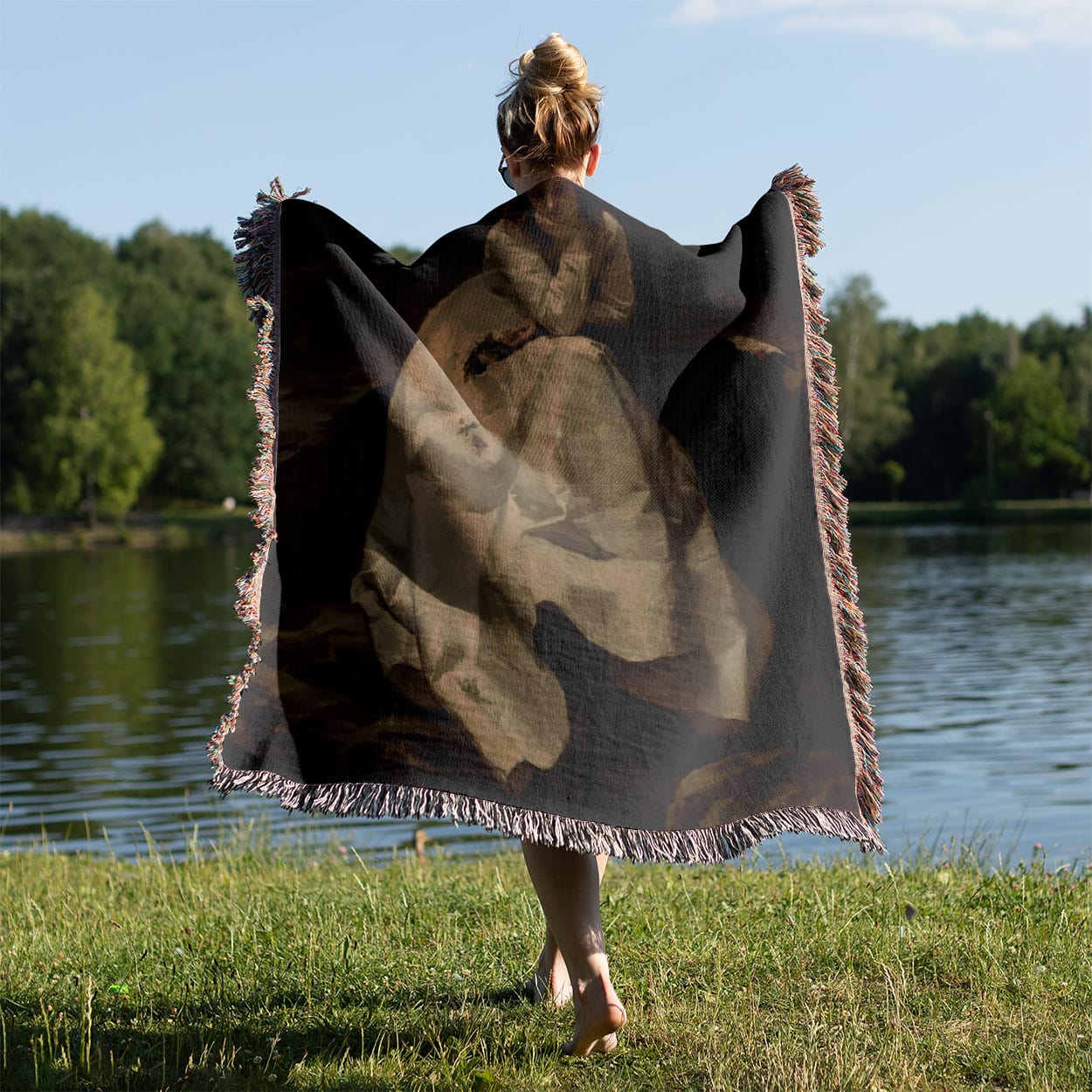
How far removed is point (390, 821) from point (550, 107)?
6414 millimetres

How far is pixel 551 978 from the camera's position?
3105 millimetres

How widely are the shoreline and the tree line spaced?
2.67 ft

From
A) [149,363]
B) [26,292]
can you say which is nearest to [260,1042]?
[149,363]

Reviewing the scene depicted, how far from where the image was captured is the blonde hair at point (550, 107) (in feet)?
9.55

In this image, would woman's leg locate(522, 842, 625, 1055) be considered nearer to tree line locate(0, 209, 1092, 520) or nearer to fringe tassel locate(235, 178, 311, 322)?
fringe tassel locate(235, 178, 311, 322)

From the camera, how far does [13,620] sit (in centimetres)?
2353

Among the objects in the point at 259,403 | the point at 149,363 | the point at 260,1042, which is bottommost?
the point at 260,1042

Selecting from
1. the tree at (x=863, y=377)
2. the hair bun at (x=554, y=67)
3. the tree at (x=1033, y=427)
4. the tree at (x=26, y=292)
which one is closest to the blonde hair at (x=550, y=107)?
the hair bun at (x=554, y=67)

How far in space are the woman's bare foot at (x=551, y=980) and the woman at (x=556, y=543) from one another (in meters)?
0.24

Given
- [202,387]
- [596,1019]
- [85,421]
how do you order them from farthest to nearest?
[202,387], [85,421], [596,1019]

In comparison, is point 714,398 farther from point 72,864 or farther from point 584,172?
point 72,864

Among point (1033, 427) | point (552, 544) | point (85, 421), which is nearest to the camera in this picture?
point (552, 544)

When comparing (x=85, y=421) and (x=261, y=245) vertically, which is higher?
(x=85, y=421)

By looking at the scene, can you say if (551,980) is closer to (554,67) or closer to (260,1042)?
(260,1042)
